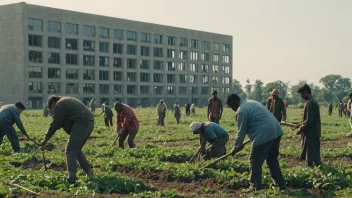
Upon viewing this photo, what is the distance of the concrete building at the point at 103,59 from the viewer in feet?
248

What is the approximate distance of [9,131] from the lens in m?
15.0

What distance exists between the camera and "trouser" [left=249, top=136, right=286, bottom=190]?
925 cm

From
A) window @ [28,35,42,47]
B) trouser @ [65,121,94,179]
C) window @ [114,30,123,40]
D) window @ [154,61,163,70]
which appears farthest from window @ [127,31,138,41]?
trouser @ [65,121,94,179]

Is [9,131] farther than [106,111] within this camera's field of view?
No

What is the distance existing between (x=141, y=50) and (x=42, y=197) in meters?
85.4

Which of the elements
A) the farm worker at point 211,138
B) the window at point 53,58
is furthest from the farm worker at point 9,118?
the window at point 53,58

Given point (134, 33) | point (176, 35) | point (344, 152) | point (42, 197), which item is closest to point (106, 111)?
point (344, 152)

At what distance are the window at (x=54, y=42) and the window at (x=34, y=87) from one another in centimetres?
634

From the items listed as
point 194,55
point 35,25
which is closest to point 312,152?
point 35,25

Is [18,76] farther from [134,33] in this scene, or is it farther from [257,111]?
[257,111]

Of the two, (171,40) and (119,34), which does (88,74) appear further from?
(171,40)

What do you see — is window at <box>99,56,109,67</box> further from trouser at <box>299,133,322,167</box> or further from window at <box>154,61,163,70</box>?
trouser at <box>299,133,322,167</box>

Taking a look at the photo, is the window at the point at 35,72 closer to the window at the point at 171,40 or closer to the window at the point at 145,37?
the window at the point at 145,37

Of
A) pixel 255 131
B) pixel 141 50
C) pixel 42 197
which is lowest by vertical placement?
pixel 42 197
